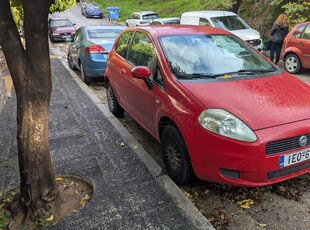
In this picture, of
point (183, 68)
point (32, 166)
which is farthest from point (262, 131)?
point (32, 166)

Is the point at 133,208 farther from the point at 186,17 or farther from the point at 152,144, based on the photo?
the point at 186,17

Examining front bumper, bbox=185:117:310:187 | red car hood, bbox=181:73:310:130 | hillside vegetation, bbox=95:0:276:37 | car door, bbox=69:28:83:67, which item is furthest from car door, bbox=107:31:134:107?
hillside vegetation, bbox=95:0:276:37

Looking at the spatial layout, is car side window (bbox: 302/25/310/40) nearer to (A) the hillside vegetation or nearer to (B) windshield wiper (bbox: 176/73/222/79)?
(A) the hillside vegetation

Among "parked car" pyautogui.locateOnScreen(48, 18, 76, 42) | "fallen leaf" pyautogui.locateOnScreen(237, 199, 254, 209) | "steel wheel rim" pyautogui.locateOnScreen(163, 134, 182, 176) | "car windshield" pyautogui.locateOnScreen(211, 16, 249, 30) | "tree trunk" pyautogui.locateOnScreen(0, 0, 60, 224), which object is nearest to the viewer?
"tree trunk" pyautogui.locateOnScreen(0, 0, 60, 224)

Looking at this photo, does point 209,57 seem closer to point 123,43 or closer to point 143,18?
point 123,43

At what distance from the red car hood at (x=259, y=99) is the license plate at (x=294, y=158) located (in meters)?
0.30

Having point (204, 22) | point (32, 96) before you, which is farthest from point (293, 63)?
point (32, 96)

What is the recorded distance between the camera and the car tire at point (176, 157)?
11.3 feet

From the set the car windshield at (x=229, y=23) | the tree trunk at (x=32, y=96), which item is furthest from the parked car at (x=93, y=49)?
the tree trunk at (x=32, y=96)

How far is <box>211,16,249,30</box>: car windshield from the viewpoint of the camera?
39.6 ft

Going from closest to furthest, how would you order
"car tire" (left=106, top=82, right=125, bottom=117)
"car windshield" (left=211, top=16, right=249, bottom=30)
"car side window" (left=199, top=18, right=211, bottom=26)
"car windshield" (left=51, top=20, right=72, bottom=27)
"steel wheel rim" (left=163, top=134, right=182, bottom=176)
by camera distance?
"steel wheel rim" (left=163, top=134, right=182, bottom=176)
"car tire" (left=106, top=82, right=125, bottom=117)
"car windshield" (left=211, top=16, right=249, bottom=30)
"car side window" (left=199, top=18, right=211, bottom=26)
"car windshield" (left=51, top=20, right=72, bottom=27)

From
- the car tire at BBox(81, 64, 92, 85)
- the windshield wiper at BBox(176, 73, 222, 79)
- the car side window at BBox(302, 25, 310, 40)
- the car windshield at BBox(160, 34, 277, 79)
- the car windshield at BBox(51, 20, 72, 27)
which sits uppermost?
the car windshield at BBox(160, 34, 277, 79)

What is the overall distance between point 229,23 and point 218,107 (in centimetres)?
980

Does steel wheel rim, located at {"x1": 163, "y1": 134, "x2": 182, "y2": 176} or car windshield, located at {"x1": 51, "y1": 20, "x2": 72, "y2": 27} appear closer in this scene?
steel wheel rim, located at {"x1": 163, "y1": 134, "x2": 182, "y2": 176}
